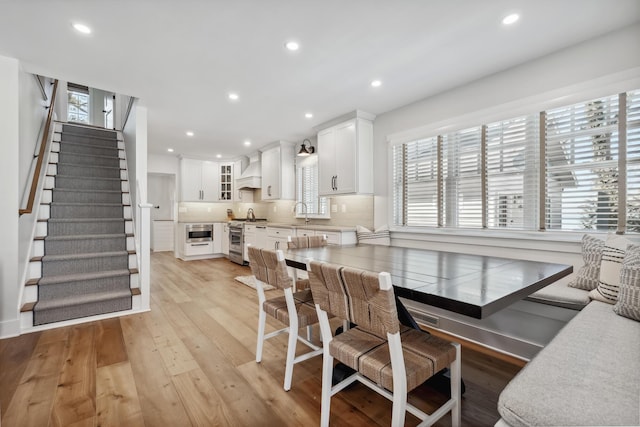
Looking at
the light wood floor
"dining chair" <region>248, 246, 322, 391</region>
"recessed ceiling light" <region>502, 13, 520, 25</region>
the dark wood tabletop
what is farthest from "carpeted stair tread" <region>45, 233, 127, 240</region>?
"recessed ceiling light" <region>502, 13, 520, 25</region>

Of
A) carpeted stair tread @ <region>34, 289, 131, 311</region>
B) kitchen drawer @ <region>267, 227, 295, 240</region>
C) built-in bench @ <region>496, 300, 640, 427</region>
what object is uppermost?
kitchen drawer @ <region>267, 227, 295, 240</region>

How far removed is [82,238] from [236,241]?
9.92 feet

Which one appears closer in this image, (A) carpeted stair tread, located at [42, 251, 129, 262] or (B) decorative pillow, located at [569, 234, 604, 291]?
(B) decorative pillow, located at [569, 234, 604, 291]

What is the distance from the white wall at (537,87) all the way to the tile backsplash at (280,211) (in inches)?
48.2

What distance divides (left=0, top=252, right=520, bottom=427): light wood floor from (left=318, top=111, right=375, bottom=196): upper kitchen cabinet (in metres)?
2.12

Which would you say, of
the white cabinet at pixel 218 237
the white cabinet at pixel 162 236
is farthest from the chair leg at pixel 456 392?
the white cabinet at pixel 162 236

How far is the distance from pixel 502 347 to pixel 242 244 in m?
4.90

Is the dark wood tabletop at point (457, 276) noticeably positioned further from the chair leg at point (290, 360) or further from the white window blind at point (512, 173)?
the white window blind at point (512, 173)

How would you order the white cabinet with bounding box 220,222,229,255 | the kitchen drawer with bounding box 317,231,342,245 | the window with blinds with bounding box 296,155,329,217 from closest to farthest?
the kitchen drawer with bounding box 317,231,342,245, the window with blinds with bounding box 296,155,329,217, the white cabinet with bounding box 220,222,229,255

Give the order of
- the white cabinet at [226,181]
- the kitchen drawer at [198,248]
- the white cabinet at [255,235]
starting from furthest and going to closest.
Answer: the white cabinet at [226,181]
the kitchen drawer at [198,248]
the white cabinet at [255,235]

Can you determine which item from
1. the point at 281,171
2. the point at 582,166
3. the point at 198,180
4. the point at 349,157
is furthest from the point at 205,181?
the point at 582,166

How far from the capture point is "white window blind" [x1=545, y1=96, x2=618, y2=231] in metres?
2.27

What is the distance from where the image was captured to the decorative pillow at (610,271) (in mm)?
1774

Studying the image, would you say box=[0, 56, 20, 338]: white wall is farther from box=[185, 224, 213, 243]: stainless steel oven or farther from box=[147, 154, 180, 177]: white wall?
box=[147, 154, 180, 177]: white wall
